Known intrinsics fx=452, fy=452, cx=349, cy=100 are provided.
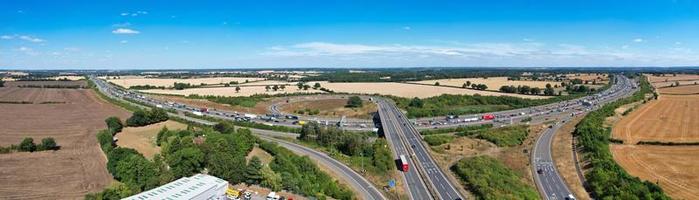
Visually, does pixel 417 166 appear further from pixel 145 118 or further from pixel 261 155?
pixel 145 118

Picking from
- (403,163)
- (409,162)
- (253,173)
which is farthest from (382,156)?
(253,173)

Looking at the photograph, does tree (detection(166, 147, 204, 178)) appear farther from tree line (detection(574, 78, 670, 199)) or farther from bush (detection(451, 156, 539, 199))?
tree line (detection(574, 78, 670, 199))

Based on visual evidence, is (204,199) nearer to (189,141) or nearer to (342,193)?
(342,193)

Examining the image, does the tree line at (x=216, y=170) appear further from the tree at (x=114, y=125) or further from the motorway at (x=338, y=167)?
the tree at (x=114, y=125)

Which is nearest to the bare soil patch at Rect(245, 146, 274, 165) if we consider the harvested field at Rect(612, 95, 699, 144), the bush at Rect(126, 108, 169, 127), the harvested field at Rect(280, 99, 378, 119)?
the bush at Rect(126, 108, 169, 127)

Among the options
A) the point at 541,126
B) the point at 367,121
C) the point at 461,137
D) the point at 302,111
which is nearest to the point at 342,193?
the point at 461,137
